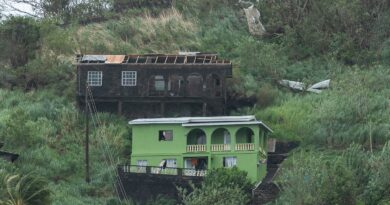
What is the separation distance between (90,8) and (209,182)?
32.4 metres

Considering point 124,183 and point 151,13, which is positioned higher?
point 151,13

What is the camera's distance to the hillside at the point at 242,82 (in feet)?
211

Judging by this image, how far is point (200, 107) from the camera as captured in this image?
76.9 m

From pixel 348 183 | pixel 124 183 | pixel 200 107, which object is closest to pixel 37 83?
pixel 200 107

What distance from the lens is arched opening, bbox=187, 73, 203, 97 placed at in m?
76.8

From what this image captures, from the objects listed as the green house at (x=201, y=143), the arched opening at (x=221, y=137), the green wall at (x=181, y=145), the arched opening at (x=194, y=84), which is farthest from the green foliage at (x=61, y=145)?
the arched opening at (x=221, y=137)

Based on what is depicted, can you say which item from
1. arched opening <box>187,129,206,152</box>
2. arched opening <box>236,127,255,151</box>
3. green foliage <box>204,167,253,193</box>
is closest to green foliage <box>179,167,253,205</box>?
green foliage <box>204,167,253,193</box>

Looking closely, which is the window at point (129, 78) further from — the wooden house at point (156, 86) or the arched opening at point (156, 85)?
the arched opening at point (156, 85)

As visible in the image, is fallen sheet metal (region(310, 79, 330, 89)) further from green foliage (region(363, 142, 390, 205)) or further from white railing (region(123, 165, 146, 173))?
green foliage (region(363, 142, 390, 205))

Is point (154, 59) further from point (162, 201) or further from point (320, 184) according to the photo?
point (320, 184)

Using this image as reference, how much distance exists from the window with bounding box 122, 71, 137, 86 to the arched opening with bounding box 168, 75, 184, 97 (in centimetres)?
186

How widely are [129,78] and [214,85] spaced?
14.5 ft

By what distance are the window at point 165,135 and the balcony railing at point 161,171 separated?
3.22 metres

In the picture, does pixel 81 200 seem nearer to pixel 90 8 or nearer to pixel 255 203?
pixel 255 203
